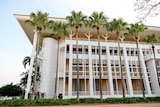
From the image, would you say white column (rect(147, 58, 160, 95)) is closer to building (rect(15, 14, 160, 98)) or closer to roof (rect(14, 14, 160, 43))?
building (rect(15, 14, 160, 98))

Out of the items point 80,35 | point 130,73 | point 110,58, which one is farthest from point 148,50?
point 80,35

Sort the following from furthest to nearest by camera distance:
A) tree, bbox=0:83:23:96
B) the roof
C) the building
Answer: tree, bbox=0:83:23:96
the roof
the building

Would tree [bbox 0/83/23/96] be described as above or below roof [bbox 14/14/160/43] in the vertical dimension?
below

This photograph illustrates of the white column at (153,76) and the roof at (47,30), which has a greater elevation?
the roof at (47,30)

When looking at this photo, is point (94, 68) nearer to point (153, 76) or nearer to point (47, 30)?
point (153, 76)

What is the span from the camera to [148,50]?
30.3 metres

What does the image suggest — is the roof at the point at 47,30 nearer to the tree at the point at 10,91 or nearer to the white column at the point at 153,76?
the white column at the point at 153,76

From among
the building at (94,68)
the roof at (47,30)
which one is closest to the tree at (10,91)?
the roof at (47,30)

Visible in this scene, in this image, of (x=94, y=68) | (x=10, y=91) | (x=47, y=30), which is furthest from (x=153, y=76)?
(x=10, y=91)

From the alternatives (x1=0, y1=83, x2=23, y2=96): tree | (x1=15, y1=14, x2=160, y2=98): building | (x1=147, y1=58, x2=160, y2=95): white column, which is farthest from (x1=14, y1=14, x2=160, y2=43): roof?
(x1=0, y1=83, x2=23, y2=96): tree

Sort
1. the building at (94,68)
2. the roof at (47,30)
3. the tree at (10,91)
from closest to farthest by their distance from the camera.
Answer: the building at (94,68) < the roof at (47,30) < the tree at (10,91)

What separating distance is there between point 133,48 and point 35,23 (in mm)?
20374

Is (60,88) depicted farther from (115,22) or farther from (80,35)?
(115,22)

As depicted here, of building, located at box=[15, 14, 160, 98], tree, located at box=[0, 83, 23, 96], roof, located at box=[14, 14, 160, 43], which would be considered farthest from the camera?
tree, located at box=[0, 83, 23, 96]
